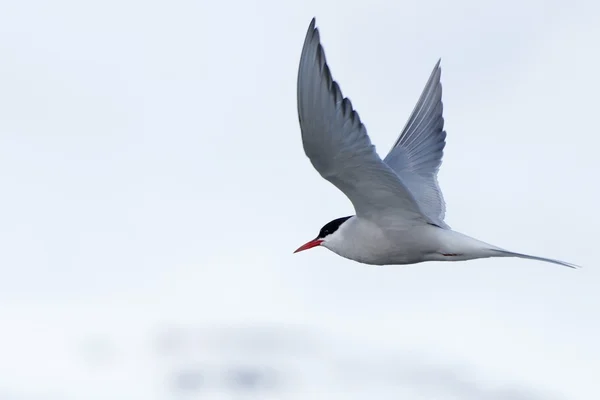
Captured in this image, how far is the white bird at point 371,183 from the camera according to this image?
770cm

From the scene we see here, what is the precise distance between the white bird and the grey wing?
1cm

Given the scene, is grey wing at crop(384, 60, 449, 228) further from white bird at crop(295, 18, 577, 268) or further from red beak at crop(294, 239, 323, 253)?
red beak at crop(294, 239, 323, 253)

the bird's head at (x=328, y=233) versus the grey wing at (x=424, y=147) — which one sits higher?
the grey wing at (x=424, y=147)

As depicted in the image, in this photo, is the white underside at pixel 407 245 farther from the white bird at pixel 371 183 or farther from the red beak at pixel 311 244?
the red beak at pixel 311 244

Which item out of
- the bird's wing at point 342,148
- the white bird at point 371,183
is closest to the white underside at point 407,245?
the white bird at point 371,183

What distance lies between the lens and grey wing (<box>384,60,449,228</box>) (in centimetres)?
1070

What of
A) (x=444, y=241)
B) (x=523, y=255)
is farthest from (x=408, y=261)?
(x=523, y=255)

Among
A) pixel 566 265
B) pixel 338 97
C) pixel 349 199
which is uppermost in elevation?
pixel 338 97

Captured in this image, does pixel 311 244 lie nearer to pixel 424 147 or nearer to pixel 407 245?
pixel 407 245

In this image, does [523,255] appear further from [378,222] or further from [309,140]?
[309,140]

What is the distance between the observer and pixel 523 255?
339 inches

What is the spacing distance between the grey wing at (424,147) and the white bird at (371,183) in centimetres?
1

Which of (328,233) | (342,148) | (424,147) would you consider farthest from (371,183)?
(424,147)

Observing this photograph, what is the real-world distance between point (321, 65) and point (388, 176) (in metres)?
1.28
